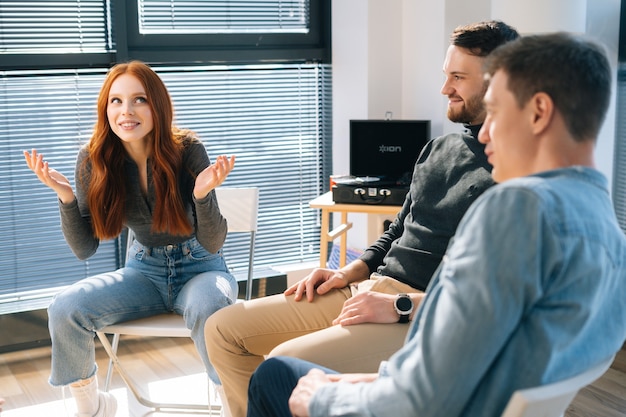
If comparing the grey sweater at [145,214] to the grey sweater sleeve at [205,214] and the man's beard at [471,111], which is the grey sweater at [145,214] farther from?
the man's beard at [471,111]

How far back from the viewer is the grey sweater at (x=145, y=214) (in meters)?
2.72

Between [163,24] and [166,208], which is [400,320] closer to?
[166,208]

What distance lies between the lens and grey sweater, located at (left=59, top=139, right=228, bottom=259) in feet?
8.93

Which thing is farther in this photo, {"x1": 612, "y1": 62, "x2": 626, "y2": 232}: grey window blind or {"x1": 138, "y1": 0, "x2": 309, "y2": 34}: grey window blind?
{"x1": 138, "y1": 0, "x2": 309, "y2": 34}: grey window blind

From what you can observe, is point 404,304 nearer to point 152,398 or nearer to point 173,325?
point 173,325

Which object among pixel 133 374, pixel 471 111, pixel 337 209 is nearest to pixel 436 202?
pixel 471 111

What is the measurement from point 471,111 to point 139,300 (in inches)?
48.3

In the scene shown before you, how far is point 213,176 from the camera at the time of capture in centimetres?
254

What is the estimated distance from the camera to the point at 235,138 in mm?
4246

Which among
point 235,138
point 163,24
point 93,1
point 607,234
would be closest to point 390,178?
point 235,138

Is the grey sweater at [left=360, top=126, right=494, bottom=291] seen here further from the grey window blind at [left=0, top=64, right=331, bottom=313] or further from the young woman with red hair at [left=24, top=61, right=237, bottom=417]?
the grey window blind at [left=0, top=64, right=331, bottom=313]

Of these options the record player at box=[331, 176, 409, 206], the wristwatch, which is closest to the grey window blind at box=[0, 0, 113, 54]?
the record player at box=[331, 176, 409, 206]

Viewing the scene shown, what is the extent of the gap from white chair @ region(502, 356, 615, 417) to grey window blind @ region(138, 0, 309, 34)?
3.19 metres

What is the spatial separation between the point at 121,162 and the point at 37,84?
1.16 meters
